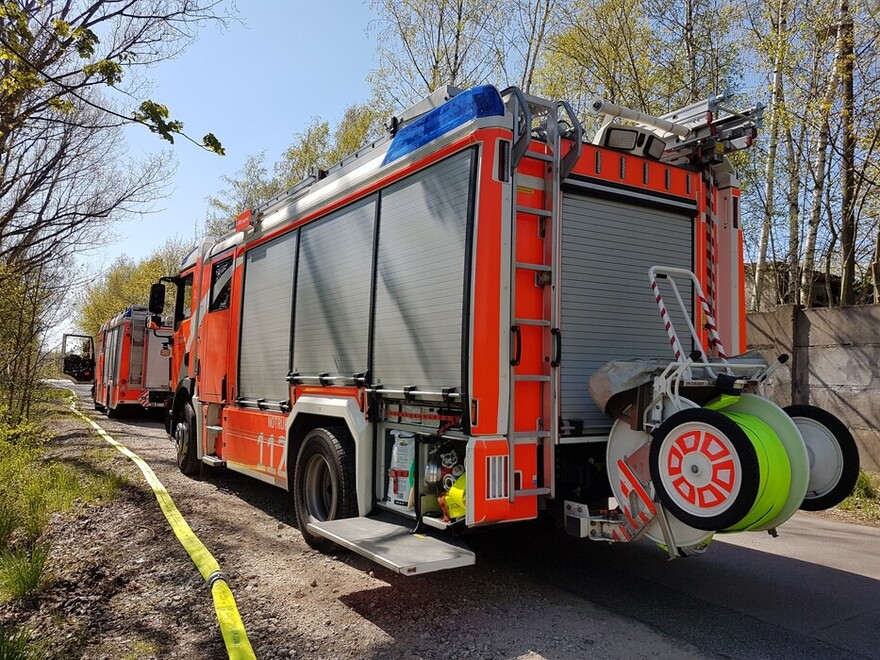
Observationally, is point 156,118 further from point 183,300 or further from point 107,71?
point 183,300

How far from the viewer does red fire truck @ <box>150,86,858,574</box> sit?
3814mm

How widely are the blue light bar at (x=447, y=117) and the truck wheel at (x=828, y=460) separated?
2.73 metres

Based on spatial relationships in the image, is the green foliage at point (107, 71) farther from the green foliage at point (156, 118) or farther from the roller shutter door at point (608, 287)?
the roller shutter door at point (608, 287)

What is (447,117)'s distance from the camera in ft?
14.2

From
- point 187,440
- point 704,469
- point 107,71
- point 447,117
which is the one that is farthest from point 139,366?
point 704,469

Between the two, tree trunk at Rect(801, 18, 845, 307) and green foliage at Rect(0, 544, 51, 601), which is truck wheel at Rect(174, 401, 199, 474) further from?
tree trunk at Rect(801, 18, 845, 307)

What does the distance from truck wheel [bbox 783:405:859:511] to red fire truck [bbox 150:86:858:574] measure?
0.01 m

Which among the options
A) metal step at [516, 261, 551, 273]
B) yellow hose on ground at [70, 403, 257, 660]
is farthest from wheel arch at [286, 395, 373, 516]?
metal step at [516, 261, 551, 273]

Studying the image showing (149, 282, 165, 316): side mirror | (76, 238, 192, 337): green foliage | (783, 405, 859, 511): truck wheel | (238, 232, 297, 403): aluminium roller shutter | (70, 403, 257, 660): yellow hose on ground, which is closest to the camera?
(70, 403, 257, 660): yellow hose on ground

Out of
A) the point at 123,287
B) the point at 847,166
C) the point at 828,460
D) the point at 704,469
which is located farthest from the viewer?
the point at 123,287

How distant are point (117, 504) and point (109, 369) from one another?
14.5 m

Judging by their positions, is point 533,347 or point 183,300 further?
point 183,300

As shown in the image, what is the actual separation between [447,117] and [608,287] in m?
1.65

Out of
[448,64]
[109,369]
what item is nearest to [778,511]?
[448,64]
